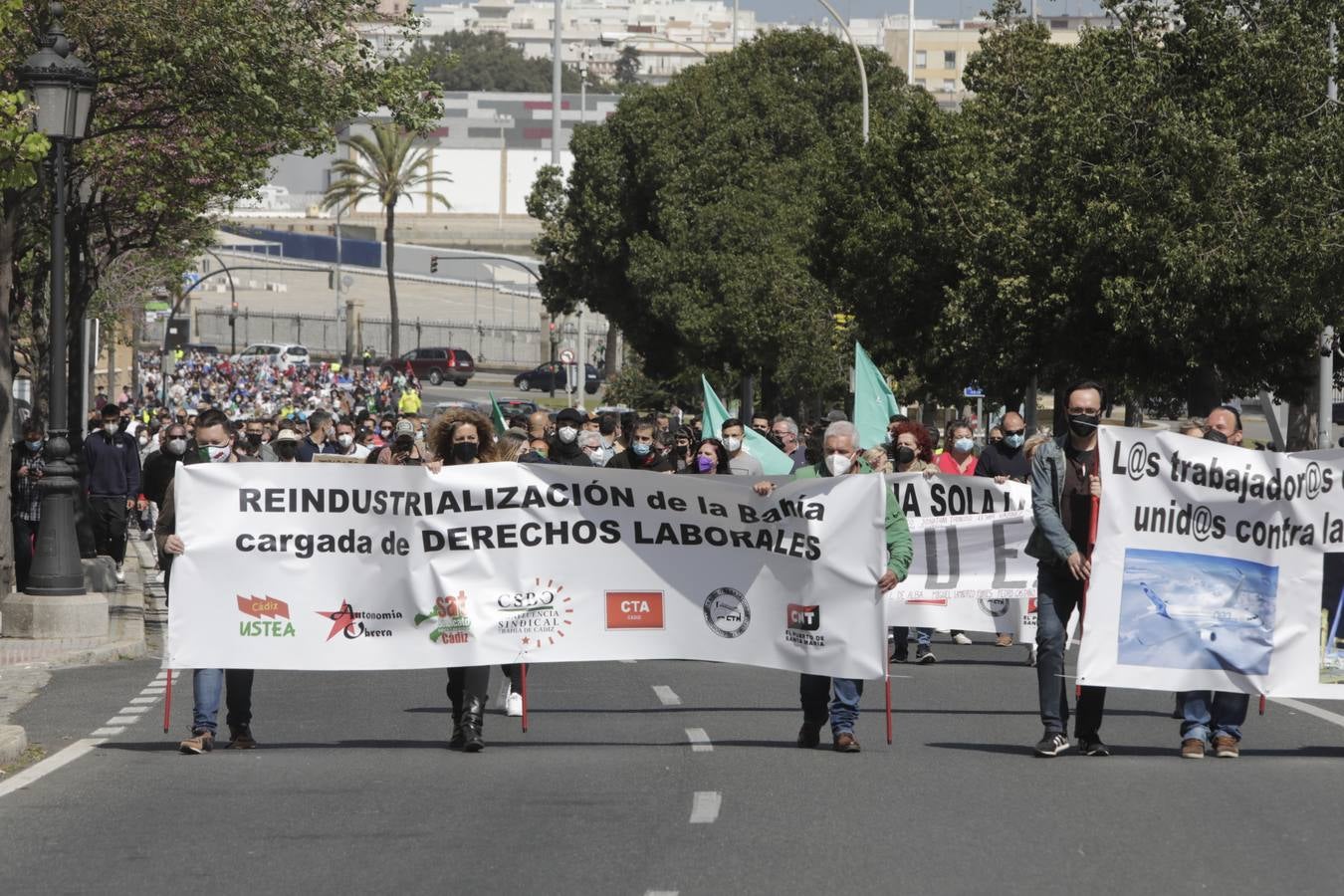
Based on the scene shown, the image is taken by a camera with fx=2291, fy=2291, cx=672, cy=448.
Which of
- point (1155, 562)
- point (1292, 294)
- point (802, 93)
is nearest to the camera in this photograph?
point (1155, 562)

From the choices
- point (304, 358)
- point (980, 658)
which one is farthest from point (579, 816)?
point (304, 358)

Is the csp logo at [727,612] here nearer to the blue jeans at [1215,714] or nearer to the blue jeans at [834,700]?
the blue jeans at [834,700]

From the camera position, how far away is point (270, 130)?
71.1 ft

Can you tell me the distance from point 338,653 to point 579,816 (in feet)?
8.28

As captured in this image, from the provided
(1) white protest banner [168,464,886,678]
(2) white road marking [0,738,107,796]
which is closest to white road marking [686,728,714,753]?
(1) white protest banner [168,464,886,678]

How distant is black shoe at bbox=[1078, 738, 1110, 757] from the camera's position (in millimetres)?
11172

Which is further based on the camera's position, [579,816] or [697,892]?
[579,816]

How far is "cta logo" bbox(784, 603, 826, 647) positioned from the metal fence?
10351 cm

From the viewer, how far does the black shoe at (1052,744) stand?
11031mm

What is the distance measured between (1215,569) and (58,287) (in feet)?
33.1

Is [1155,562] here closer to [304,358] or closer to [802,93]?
[802,93]

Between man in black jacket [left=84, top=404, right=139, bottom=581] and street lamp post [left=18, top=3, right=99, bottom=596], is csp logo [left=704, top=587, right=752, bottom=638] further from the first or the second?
man in black jacket [left=84, top=404, right=139, bottom=581]

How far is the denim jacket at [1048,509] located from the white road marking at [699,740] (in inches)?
75.8

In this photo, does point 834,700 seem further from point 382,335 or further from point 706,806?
point 382,335
